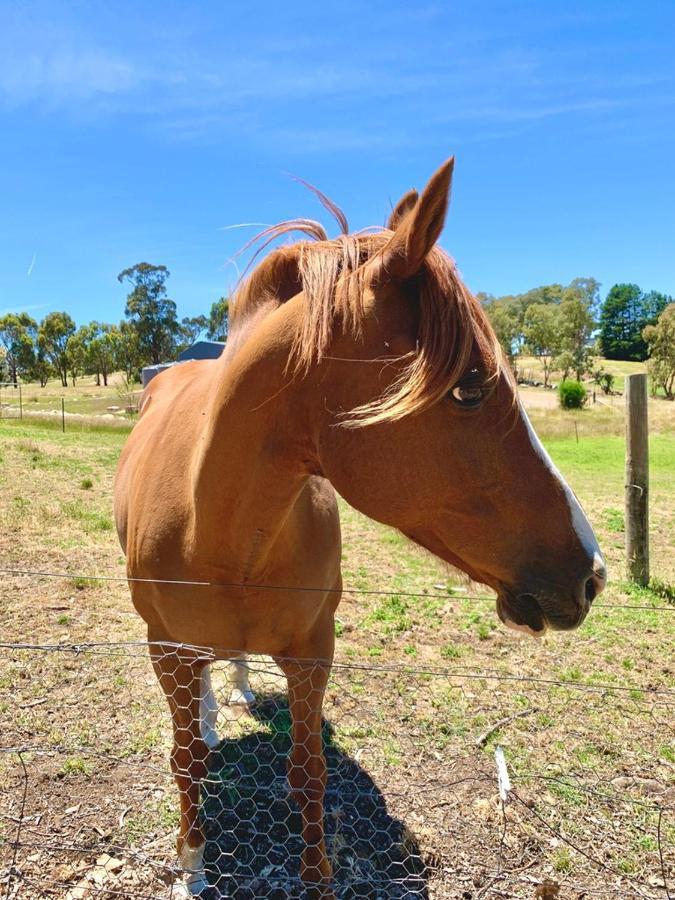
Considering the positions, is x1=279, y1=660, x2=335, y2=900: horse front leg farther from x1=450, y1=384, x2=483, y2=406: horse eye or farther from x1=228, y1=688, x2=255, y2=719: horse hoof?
x1=450, y1=384, x2=483, y2=406: horse eye

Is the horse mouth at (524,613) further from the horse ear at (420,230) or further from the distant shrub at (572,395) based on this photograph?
the distant shrub at (572,395)

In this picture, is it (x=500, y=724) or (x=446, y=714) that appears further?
(x=446, y=714)

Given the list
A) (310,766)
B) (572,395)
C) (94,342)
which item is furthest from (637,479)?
(94,342)

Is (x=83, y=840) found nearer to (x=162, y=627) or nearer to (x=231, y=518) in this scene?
(x=162, y=627)

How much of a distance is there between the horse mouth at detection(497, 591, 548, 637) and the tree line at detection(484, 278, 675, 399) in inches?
513

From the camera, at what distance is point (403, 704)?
3.46 m

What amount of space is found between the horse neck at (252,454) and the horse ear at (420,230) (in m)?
0.31

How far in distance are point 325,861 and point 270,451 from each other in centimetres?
186

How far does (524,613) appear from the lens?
1.38 meters

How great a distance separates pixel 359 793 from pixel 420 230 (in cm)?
267

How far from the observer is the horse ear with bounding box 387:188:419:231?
160 centimetres

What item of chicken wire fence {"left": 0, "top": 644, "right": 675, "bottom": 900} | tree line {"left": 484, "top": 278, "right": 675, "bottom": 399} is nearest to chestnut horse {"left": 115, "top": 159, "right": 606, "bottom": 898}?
chicken wire fence {"left": 0, "top": 644, "right": 675, "bottom": 900}

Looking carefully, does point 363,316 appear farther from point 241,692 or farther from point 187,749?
point 241,692

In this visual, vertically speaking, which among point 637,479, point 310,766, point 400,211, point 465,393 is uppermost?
point 400,211
